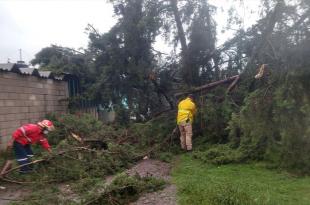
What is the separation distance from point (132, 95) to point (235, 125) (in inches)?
243

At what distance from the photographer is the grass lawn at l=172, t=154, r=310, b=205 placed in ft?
15.1

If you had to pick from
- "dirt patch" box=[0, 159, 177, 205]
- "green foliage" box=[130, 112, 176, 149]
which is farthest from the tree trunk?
"dirt patch" box=[0, 159, 177, 205]

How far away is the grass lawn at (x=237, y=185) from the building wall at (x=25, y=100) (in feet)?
16.0

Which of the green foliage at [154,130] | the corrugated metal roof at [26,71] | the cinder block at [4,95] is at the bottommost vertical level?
the green foliage at [154,130]

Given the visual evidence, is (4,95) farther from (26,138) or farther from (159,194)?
(159,194)

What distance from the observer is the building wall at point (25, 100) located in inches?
367

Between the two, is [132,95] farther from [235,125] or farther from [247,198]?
[247,198]

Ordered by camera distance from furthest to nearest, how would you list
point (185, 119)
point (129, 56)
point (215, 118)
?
point (129, 56)
point (185, 119)
point (215, 118)

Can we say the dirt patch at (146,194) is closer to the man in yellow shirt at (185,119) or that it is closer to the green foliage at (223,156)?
the green foliage at (223,156)

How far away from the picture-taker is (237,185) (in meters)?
5.30

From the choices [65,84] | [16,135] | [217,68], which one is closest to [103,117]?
[65,84]

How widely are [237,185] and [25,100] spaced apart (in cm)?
729

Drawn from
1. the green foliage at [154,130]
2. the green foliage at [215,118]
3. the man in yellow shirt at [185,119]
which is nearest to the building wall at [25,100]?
the green foliage at [154,130]

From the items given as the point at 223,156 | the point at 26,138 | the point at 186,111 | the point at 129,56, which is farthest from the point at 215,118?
the point at 129,56
